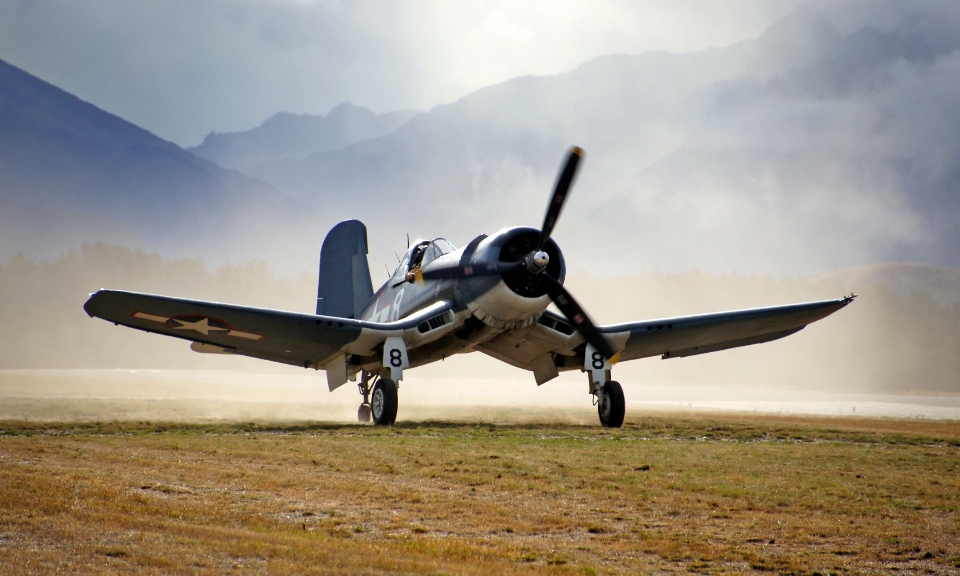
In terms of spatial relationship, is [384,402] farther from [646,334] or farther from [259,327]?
[646,334]

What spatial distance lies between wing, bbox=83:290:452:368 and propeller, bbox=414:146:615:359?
1.36m

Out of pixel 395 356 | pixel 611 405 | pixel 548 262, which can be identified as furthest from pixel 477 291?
pixel 611 405

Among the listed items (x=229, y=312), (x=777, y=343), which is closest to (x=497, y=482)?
(x=229, y=312)

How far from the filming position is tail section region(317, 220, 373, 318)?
83.5ft

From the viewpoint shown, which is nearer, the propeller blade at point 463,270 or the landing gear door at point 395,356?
the propeller blade at point 463,270

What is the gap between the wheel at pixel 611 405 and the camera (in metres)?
18.5

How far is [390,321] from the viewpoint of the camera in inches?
819

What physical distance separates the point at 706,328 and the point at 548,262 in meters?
5.35

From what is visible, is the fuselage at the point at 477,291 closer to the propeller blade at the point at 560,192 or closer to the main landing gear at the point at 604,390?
the propeller blade at the point at 560,192

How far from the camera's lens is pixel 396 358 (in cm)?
1850

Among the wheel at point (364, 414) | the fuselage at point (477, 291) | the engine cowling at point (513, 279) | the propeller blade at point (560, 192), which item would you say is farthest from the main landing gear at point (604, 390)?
the wheel at point (364, 414)

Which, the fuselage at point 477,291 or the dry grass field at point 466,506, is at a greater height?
the fuselage at point 477,291

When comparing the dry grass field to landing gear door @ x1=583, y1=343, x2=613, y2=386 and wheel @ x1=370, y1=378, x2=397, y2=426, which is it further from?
landing gear door @ x1=583, y1=343, x2=613, y2=386

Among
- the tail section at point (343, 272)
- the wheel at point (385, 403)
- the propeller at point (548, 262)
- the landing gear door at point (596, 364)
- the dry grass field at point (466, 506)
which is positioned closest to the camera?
the dry grass field at point (466, 506)
